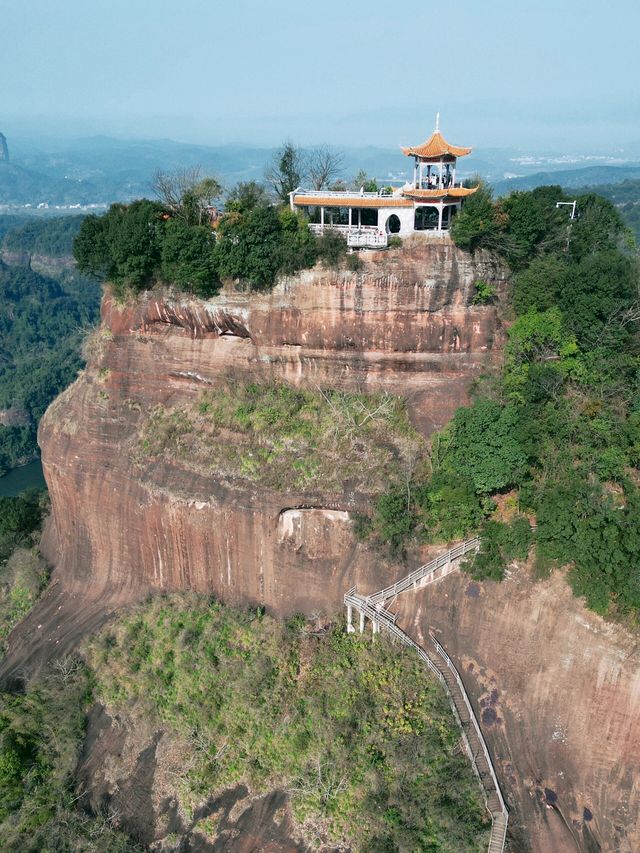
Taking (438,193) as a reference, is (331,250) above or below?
below

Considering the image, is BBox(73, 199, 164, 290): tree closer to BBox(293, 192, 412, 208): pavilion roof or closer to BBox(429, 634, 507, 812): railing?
BBox(293, 192, 412, 208): pavilion roof

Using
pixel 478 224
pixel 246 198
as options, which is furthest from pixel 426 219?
pixel 246 198

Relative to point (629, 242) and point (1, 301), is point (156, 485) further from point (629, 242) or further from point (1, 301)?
point (1, 301)

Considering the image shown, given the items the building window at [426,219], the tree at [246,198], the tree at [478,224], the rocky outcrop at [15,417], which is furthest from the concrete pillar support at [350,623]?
the rocky outcrop at [15,417]

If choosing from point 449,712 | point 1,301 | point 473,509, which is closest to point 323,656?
point 449,712

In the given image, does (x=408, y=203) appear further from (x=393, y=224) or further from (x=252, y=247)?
(x=252, y=247)

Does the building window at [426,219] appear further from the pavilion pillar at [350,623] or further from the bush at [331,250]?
the pavilion pillar at [350,623]

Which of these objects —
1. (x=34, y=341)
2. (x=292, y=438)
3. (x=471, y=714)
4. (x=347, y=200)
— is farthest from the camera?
(x=34, y=341)
